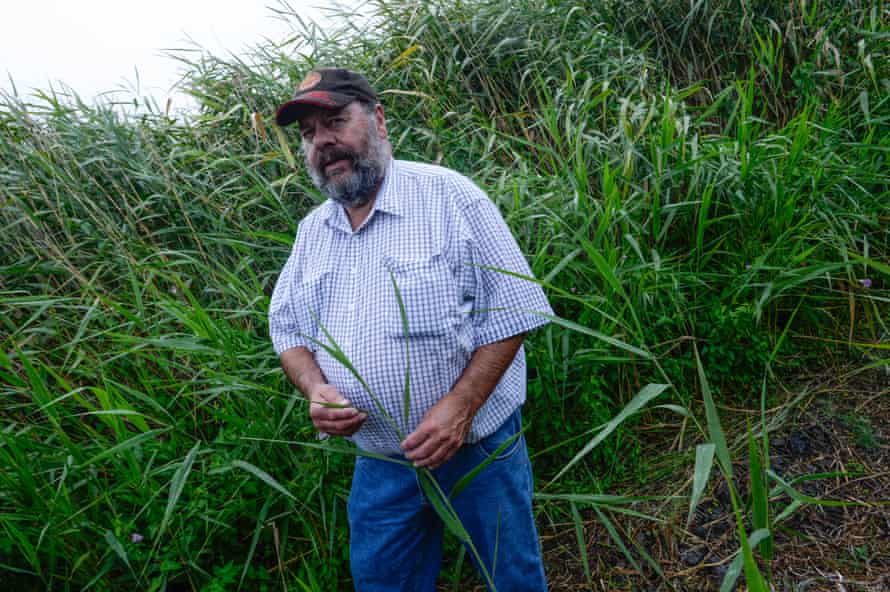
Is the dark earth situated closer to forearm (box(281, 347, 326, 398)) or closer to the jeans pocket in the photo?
the jeans pocket

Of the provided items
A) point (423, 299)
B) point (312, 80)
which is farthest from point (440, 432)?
point (312, 80)

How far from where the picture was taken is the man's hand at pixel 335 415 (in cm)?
134

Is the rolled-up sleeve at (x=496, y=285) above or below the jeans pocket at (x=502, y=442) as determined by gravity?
above

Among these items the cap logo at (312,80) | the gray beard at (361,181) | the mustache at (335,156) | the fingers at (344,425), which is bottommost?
the fingers at (344,425)

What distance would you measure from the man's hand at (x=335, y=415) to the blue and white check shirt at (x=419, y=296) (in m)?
0.05

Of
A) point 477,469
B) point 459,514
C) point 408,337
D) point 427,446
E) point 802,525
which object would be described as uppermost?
point 408,337

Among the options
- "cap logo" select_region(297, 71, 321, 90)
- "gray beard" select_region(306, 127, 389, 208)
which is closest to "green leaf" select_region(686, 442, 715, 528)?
"gray beard" select_region(306, 127, 389, 208)

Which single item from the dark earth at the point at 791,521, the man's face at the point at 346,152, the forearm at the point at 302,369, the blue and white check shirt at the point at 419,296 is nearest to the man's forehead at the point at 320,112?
the man's face at the point at 346,152

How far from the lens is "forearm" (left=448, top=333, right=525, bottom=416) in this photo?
1.34 meters

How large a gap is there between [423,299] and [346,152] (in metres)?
0.55

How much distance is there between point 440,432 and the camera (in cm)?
128

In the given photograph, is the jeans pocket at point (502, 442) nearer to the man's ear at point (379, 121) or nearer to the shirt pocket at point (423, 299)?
the shirt pocket at point (423, 299)

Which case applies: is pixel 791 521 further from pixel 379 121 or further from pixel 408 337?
pixel 379 121

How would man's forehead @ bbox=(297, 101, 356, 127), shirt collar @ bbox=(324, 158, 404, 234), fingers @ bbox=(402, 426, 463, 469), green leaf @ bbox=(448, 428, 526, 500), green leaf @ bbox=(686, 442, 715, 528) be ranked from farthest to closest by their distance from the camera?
1. man's forehead @ bbox=(297, 101, 356, 127)
2. shirt collar @ bbox=(324, 158, 404, 234)
3. fingers @ bbox=(402, 426, 463, 469)
4. green leaf @ bbox=(448, 428, 526, 500)
5. green leaf @ bbox=(686, 442, 715, 528)
